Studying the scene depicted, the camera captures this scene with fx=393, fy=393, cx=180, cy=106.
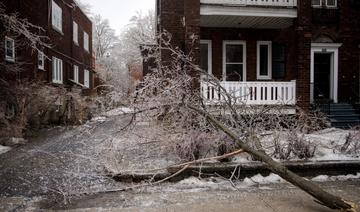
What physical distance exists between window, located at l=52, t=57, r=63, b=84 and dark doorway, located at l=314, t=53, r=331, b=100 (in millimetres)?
14064

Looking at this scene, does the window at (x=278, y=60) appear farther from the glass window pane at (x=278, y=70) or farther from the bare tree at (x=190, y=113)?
the bare tree at (x=190, y=113)

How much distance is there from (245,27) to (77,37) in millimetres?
16623

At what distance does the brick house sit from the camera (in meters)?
16.5

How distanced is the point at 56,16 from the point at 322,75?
1508 centimetres

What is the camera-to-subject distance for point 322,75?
17875 millimetres

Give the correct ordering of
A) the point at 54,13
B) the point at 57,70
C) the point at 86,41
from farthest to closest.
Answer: the point at 86,41 < the point at 57,70 < the point at 54,13

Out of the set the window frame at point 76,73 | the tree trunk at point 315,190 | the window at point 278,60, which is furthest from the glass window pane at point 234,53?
the window frame at point 76,73

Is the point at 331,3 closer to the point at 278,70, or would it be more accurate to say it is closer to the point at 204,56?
the point at 278,70

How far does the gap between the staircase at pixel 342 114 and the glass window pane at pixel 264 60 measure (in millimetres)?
2904

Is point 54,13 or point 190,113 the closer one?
point 190,113

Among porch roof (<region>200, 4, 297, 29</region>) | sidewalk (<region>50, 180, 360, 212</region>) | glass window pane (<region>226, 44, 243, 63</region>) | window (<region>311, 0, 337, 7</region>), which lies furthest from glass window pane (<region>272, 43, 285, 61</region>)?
sidewalk (<region>50, 180, 360, 212</region>)

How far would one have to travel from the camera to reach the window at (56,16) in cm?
2214

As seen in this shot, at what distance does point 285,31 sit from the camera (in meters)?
17.1

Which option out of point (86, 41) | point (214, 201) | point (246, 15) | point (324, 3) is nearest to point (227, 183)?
point (214, 201)
